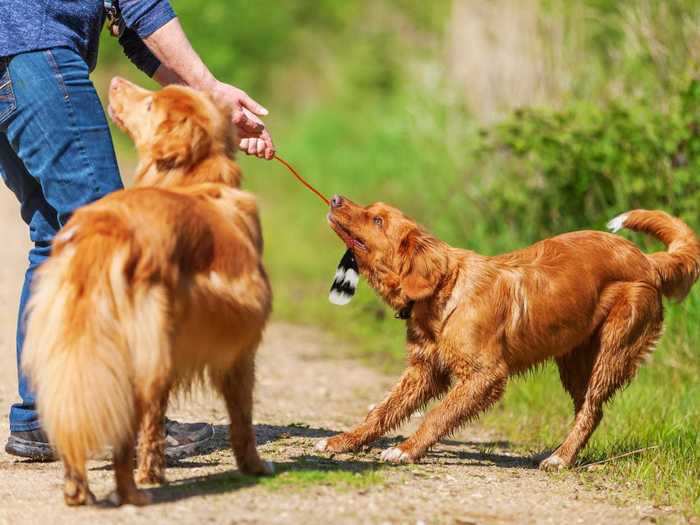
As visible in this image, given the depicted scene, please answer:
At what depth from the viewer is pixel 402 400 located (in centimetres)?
578

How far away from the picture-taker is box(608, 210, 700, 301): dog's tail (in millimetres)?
6070

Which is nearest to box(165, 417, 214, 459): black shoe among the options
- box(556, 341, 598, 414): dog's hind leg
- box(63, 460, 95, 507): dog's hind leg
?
box(63, 460, 95, 507): dog's hind leg

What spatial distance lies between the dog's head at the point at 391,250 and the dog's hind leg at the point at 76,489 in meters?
1.99

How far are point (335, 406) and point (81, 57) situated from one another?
11.2ft

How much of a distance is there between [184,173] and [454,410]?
193 centimetres

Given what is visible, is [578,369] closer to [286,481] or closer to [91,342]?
[286,481]

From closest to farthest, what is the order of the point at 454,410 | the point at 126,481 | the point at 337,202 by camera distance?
1. the point at 126,481
2. the point at 454,410
3. the point at 337,202

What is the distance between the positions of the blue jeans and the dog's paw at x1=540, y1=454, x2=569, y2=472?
2.63m

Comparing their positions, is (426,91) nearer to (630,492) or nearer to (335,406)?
(335,406)

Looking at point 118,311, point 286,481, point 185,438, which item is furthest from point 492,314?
point 118,311

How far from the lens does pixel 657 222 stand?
6.25 metres

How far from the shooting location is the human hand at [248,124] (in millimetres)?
5434

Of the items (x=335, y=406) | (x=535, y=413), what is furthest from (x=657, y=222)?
(x=335, y=406)

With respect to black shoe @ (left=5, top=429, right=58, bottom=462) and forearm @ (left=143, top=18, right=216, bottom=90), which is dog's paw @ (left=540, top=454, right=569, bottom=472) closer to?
black shoe @ (left=5, top=429, right=58, bottom=462)
